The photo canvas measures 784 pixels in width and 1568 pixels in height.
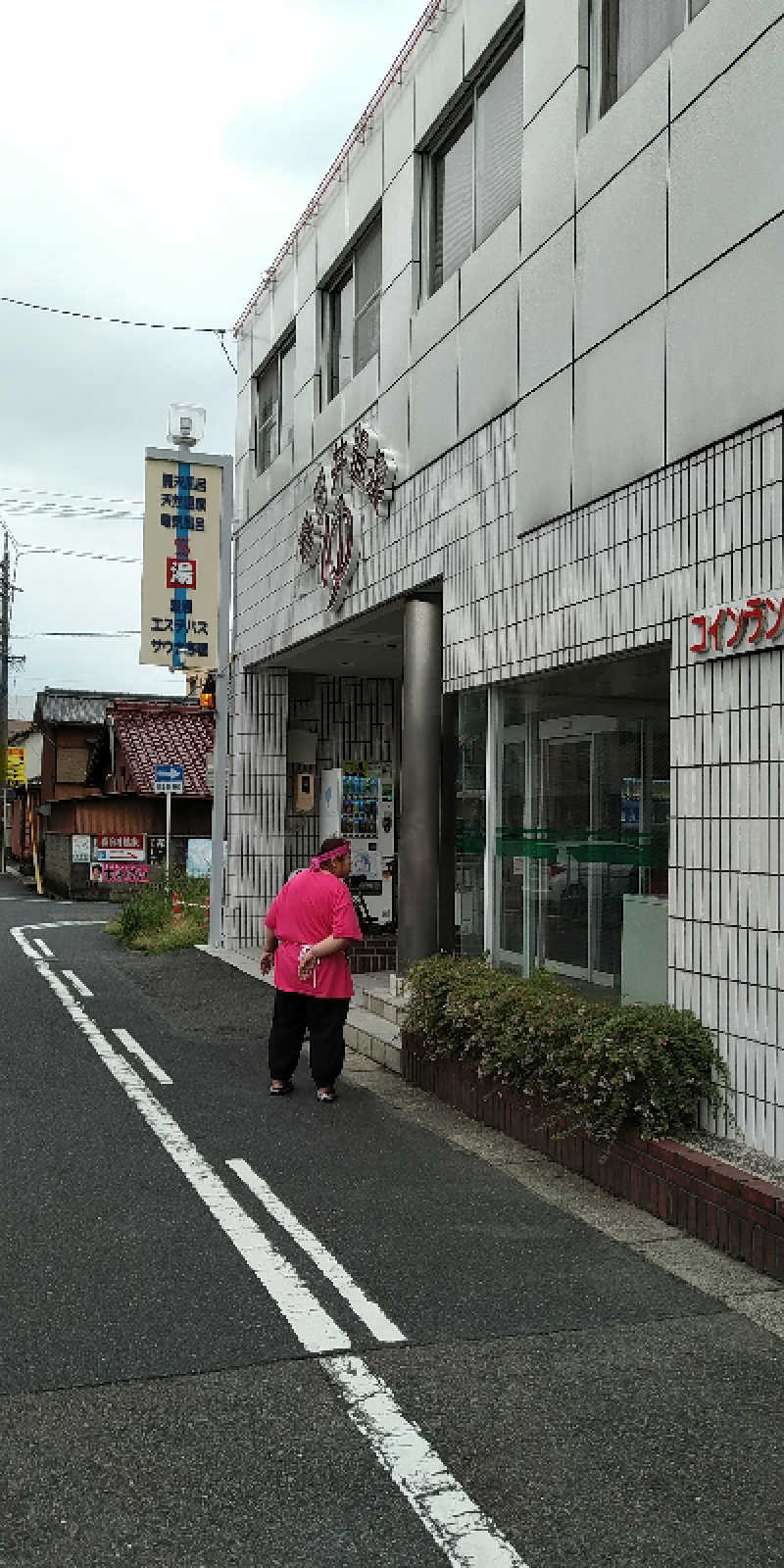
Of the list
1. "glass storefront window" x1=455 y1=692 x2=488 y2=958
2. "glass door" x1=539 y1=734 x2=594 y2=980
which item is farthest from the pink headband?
"glass storefront window" x1=455 y1=692 x2=488 y2=958

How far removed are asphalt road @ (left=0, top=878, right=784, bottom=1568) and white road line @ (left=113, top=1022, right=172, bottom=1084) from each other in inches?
66.7

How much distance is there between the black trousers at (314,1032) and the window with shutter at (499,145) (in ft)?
19.5

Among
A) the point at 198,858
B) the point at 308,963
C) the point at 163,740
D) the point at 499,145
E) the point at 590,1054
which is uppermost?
the point at 499,145

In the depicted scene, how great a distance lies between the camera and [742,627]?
6383 millimetres

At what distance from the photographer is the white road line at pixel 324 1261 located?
184 inches

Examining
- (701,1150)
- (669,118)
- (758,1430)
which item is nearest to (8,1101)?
(701,1150)

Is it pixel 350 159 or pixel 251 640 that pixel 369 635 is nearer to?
pixel 251 640

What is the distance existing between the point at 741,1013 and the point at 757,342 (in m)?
3.24

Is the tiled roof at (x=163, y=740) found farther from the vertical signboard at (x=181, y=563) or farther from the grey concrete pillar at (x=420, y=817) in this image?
the grey concrete pillar at (x=420, y=817)

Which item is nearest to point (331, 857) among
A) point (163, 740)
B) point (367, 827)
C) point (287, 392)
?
point (367, 827)

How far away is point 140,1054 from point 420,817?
295cm

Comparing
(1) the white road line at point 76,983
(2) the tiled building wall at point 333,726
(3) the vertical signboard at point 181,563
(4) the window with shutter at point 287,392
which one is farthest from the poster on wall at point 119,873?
(4) the window with shutter at point 287,392

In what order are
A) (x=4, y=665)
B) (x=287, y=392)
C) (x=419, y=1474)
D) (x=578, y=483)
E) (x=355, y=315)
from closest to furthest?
(x=419, y=1474)
(x=578, y=483)
(x=355, y=315)
(x=287, y=392)
(x=4, y=665)

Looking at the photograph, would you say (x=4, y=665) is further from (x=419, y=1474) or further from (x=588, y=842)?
(x=419, y=1474)
